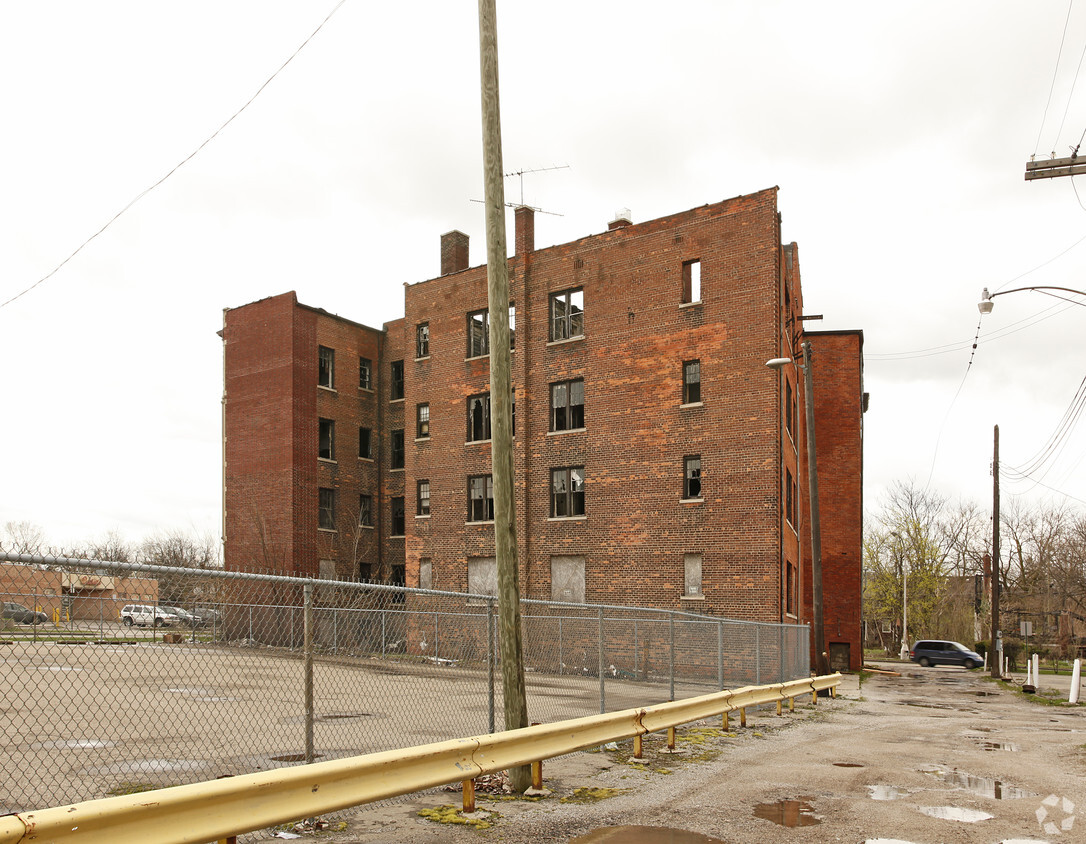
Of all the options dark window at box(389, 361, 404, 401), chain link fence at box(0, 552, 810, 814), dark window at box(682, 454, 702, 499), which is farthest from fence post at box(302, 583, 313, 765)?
dark window at box(389, 361, 404, 401)

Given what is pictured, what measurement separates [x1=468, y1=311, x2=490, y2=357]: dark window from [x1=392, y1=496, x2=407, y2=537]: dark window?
9.29m

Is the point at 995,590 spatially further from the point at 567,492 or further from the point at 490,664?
the point at 490,664

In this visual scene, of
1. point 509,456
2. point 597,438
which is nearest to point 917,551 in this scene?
point 597,438

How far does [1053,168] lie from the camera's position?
→ 17.7m

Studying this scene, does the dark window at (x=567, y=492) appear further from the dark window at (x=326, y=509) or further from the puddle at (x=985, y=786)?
the puddle at (x=985, y=786)

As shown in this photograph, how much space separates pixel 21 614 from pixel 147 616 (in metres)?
1.00

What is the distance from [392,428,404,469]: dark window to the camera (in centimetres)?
4278

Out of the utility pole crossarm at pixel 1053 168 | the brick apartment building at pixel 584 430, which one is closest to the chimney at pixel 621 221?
the brick apartment building at pixel 584 430

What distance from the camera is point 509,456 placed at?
9.16m

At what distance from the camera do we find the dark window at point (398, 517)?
4175 cm

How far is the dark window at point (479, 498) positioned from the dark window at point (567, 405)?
353cm

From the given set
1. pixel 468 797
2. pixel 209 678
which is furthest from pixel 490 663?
pixel 209 678

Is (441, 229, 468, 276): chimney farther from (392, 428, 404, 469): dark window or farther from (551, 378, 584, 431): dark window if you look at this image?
(551, 378, 584, 431): dark window

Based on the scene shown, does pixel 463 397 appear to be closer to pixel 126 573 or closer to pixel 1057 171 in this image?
pixel 1057 171
